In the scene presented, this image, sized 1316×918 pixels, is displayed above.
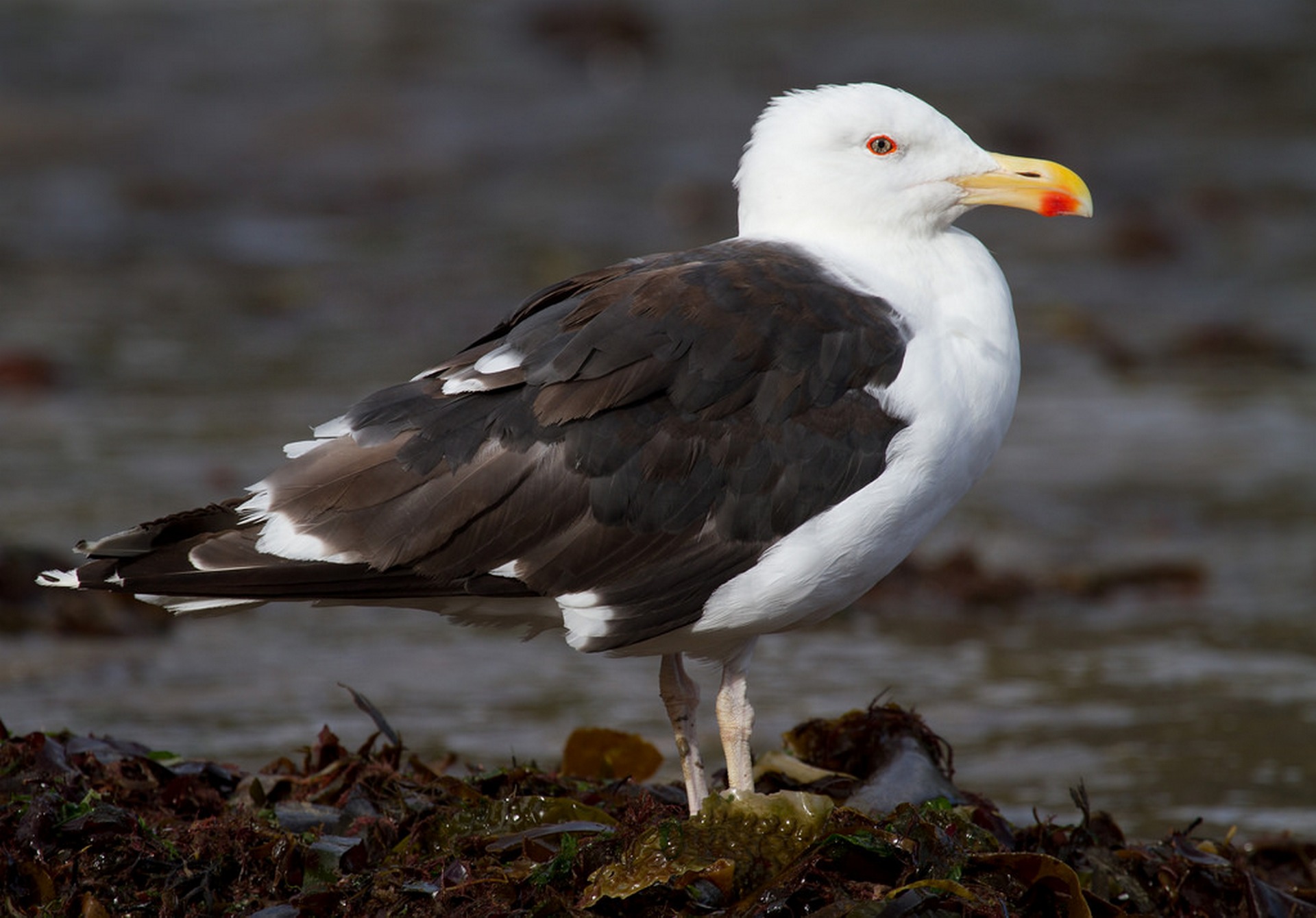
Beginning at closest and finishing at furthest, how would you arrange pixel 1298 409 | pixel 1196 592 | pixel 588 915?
1. pixel 588 915
2. pixel 1196 592
3. pixel 1298 409

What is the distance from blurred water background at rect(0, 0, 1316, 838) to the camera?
20.2 ft

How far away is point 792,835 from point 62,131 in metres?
14.9

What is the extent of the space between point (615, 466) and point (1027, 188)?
4.96 feet

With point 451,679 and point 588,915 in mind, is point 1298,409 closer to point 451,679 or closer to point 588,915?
point 451,679

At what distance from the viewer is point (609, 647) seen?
4121 millimetres

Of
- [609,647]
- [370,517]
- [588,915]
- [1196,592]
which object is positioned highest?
[370,517]

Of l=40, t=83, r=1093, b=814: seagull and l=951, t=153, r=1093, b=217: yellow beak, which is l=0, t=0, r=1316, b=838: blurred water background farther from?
l=951, t=153, r=1093, b=217: yellow beak

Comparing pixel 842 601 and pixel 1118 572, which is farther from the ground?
pixel 842 601

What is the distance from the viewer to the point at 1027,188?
482cm

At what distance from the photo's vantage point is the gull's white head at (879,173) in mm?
4738

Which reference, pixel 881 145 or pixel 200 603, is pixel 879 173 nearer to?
pixel 881 145

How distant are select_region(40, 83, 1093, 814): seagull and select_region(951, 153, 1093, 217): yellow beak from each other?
25.1 inches

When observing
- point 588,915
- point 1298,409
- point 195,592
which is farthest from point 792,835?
point 1298,409

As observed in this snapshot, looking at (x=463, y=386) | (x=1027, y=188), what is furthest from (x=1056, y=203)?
(x=463, y=386)
